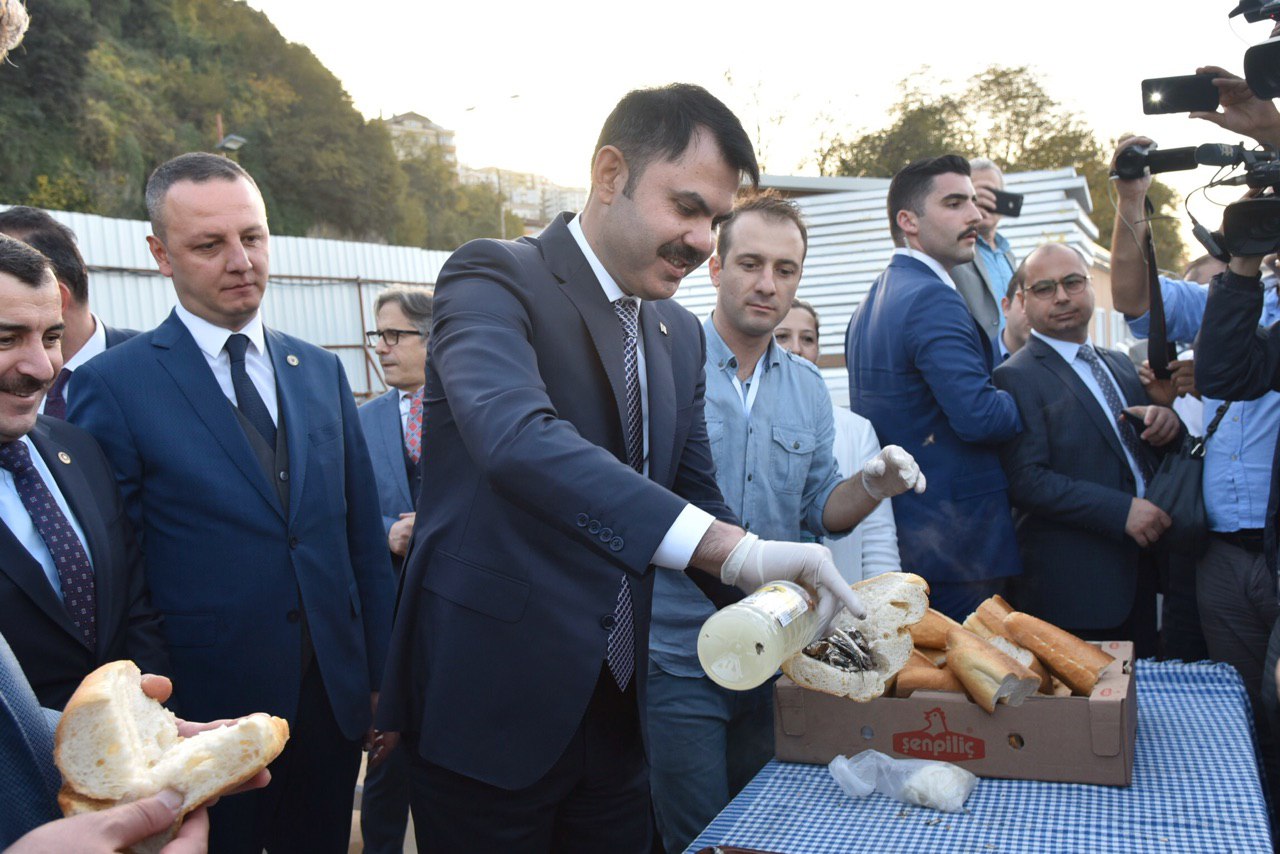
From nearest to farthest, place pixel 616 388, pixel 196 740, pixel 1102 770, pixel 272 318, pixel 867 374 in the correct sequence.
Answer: pixel 196 740, pixel 616 388, pixel 1102 770, pixel 867 374, pixel 272 318

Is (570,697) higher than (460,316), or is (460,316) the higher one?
(460,316)

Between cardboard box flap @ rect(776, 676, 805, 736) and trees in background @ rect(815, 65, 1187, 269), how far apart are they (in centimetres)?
3539

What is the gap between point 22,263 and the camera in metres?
1.96

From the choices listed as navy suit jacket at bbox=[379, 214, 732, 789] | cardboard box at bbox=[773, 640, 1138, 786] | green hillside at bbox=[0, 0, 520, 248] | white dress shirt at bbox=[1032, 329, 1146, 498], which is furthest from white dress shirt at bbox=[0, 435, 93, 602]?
green hillside at bbox=[0, 0, 520, 248]

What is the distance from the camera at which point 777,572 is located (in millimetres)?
1514

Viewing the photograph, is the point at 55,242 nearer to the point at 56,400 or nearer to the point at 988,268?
the point at 56,400

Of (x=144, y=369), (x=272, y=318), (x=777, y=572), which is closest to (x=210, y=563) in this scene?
(x=144, y=369)

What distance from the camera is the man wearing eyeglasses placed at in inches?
140

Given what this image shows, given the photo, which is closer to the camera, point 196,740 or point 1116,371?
point 196,740

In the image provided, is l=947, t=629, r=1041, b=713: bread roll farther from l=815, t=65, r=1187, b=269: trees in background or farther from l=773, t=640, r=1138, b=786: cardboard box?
l=815, t=65, r=1187, b=269: trees in background

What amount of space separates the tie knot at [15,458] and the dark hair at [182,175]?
0.83 metres

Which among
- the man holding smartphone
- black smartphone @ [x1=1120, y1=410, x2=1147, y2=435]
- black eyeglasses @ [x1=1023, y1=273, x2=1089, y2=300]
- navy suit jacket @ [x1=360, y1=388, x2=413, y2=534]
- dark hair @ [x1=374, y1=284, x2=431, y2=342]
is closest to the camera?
black smartphone @ [x1=1120, y1=410, x2=1147, y2=435]

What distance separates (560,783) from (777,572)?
2.52 ft

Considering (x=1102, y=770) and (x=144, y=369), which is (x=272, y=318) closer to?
(x=144, y=369)
